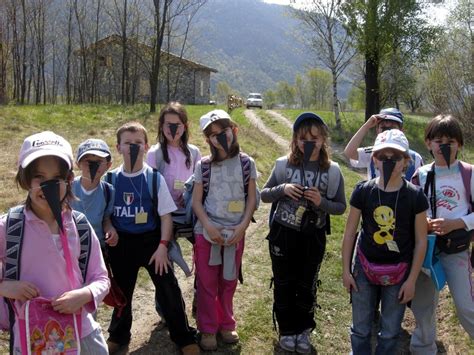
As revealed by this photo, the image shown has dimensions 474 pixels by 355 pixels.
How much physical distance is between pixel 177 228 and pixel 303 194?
1.18 meters

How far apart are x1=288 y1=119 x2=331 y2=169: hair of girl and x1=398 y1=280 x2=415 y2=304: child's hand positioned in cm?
107

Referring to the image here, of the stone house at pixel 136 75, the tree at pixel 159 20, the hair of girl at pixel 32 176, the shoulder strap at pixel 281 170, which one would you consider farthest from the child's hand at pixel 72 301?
the stone house at pixel 136 75

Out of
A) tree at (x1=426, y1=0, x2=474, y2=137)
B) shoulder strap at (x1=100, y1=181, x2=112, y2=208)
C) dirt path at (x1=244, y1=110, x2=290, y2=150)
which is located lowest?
shoulder strap at (x1=100, y1=181, x2=112, y2=208)

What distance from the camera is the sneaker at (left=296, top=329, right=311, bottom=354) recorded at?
3.68 m

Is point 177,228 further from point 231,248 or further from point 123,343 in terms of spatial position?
point 123,343

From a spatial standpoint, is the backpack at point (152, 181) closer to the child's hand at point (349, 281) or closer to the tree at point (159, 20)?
the child's hand at point (349, 281)

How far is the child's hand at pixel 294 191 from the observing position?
11.0 ft

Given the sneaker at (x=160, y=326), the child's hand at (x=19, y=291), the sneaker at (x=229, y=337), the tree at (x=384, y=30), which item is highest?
the tree at (x=384, y=30)

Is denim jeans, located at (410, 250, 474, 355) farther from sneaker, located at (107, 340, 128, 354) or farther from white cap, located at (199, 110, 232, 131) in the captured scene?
sneaker, located at (107, 340, 128, 354)

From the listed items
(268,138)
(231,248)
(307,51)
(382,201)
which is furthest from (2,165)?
(307,51)

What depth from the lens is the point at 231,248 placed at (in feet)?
11.8

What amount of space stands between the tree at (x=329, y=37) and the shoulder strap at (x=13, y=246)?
18.3 metres

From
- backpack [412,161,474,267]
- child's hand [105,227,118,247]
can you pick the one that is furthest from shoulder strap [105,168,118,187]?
backpack [412,161,474,267]

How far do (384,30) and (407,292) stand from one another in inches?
693
